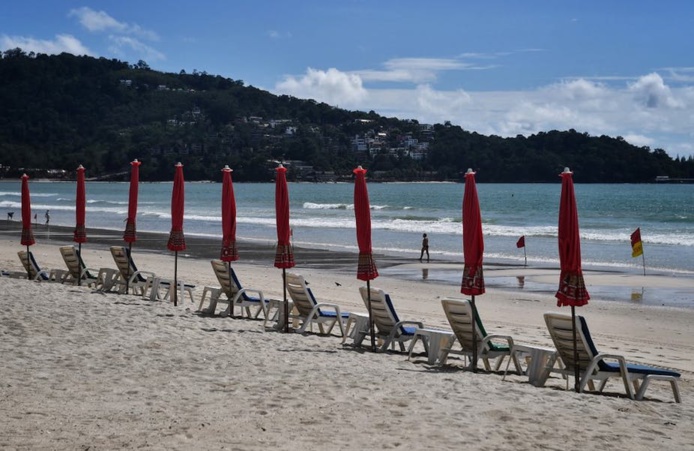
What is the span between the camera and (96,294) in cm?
1431

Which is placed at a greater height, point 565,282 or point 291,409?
point 565,282

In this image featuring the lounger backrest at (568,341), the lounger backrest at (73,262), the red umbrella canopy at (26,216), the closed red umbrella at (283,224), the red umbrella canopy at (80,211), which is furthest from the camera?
the red umbrella canopy at (26,216)

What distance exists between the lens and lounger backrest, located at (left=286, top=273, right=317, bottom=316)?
38.9ft

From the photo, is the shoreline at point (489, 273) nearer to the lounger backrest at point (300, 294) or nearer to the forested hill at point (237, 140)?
the lounger backrest at point (300, 294)

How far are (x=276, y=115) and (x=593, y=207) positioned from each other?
114 m

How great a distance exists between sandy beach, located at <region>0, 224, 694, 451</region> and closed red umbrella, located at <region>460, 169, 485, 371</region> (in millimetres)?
894

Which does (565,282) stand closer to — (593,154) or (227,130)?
(593,154)

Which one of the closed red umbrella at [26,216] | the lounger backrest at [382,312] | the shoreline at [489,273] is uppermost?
the closed red umbrella at [26,216]

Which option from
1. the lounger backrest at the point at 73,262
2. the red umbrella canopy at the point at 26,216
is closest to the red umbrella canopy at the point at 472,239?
the lounger backrest at the point at 73,262

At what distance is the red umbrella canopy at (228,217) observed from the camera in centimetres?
1239

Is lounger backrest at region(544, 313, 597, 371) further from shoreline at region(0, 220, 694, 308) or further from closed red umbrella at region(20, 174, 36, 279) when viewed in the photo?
closed red umbrella at region(20, 174, 36, 279)

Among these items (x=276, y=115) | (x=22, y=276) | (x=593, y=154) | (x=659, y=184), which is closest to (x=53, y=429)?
(x=22, y=276)

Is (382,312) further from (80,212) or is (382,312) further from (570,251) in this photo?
(80,212)

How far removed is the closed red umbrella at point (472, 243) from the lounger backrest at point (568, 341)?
91 cm
